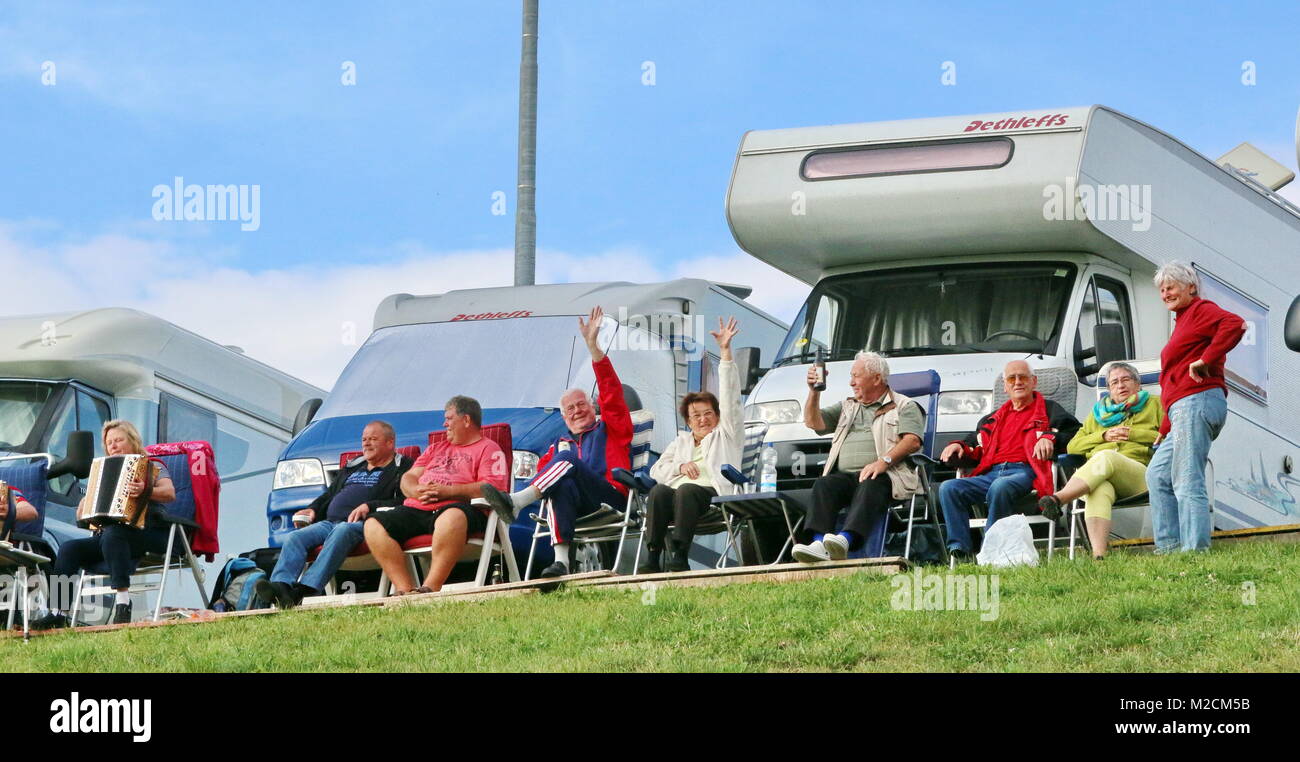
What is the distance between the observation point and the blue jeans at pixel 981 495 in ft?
34.3

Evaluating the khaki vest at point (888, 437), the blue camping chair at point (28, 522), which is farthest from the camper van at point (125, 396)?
the khaki vest at point (888, 437)

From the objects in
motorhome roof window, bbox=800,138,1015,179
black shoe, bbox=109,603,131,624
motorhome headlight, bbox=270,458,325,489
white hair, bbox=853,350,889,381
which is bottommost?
black shoe, bbox=109,603,131,624

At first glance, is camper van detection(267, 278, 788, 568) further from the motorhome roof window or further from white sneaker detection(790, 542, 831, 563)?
white sneaker detection(790, 542, 831, 563)

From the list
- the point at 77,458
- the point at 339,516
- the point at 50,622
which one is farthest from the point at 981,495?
the point at 77,458

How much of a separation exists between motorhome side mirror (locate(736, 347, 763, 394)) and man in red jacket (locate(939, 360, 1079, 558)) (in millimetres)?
1940

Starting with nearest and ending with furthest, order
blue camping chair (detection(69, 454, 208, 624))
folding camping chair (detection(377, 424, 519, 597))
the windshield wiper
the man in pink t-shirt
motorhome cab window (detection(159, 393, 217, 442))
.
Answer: the man in pink t-shirt, folding camping chair (detection(377, 424, 519, 597)), blue camping chair (detection(69, 454, 208, 624)), the windshield wiper, motorhome cab window (detection(159, 393, 217, 442))

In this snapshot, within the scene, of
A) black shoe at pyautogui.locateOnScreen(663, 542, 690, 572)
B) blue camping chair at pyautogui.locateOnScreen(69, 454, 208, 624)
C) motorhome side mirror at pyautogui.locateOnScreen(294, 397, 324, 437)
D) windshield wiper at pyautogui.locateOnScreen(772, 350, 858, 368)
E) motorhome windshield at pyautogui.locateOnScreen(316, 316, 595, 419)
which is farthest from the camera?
motorhome side mirror at pyautogui.locateOnScreen(294, 397, 324, 437)

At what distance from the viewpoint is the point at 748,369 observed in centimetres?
1269

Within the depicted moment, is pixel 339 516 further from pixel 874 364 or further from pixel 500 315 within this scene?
pixel 874 364

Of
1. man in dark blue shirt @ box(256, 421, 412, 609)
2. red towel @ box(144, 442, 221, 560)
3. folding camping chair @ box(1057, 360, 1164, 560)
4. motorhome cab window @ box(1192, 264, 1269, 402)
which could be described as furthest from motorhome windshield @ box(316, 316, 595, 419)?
motorhome cab window @ box(1192, 264, 1269, 402)

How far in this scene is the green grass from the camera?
7.23 meters

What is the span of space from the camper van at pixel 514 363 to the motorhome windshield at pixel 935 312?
0.61 meters
